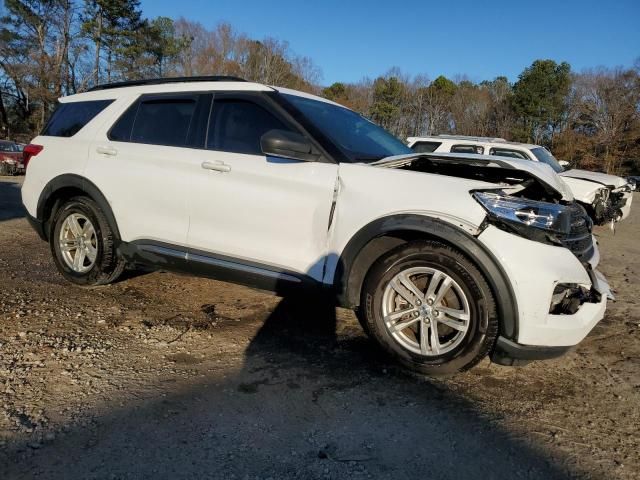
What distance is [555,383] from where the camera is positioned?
10.1ft

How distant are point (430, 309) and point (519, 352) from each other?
21.7 inches

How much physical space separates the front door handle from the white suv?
0.05ft

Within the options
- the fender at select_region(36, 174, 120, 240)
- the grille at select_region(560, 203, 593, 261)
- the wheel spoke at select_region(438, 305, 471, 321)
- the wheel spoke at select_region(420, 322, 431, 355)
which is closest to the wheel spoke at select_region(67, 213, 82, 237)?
the fender at select_region(36, 174, 120, 240)

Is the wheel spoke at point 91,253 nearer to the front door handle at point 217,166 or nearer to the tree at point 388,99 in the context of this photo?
the front door handle at point 217,166

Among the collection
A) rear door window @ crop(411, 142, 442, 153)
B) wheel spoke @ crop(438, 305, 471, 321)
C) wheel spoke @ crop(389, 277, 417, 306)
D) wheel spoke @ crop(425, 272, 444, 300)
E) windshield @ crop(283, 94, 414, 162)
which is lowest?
wheel spoke @ crop(438, 305, 471, 321)

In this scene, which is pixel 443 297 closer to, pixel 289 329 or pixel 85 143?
pixel 289 329

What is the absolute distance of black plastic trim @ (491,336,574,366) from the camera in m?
2.76

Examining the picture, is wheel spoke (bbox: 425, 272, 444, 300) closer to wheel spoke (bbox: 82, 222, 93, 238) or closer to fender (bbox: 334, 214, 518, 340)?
fender (bbox: 334, 214, 518, 340)

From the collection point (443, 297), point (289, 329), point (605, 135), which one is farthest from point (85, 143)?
point (605, 135)

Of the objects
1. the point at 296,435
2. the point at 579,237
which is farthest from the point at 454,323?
the point at 296,435

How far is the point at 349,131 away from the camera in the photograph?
153 inches

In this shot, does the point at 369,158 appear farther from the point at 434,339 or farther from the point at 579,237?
the point at 579,237

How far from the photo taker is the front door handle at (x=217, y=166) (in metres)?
3.55

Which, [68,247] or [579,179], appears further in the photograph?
[579,179]
